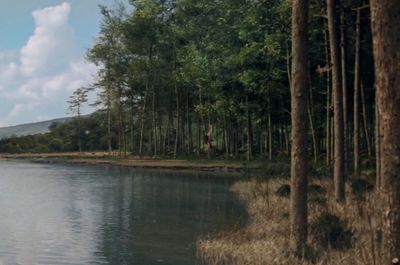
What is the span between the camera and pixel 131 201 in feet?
75.3

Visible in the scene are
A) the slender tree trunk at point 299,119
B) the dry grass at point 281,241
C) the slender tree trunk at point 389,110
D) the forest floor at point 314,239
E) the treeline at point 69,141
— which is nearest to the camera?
the slender tree trunk at point 389,110

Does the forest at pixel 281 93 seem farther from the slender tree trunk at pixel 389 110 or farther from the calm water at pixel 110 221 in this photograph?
the calm water at pixel 110 221

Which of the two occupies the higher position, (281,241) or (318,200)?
(318,200)

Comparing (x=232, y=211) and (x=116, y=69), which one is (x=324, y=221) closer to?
(x=232, y=211)

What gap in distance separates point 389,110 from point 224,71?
33.2m

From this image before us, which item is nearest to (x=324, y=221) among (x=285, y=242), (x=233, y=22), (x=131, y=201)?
(x=285, y=242)

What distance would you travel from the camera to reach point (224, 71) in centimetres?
3825

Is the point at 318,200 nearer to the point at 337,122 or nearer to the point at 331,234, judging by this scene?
the point at 337,122

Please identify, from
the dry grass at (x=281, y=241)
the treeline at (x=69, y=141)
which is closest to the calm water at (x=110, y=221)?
the dry grass at (x=281, y=241)

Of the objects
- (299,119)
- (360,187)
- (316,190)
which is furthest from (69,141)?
(299,119)

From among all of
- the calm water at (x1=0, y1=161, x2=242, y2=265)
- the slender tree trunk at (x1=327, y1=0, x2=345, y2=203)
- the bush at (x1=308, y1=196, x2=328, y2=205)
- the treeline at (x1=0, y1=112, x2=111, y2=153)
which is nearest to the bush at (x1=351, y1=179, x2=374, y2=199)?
the slender tree trunk at (x1=327, y1=0, x2=345, y2=203)

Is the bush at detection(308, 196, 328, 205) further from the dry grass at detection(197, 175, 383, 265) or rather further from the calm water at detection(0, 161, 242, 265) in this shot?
the calm water at detection(0, 161, 242, 265)

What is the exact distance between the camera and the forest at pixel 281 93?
546 cm

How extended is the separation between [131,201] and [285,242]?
13.7 metres
